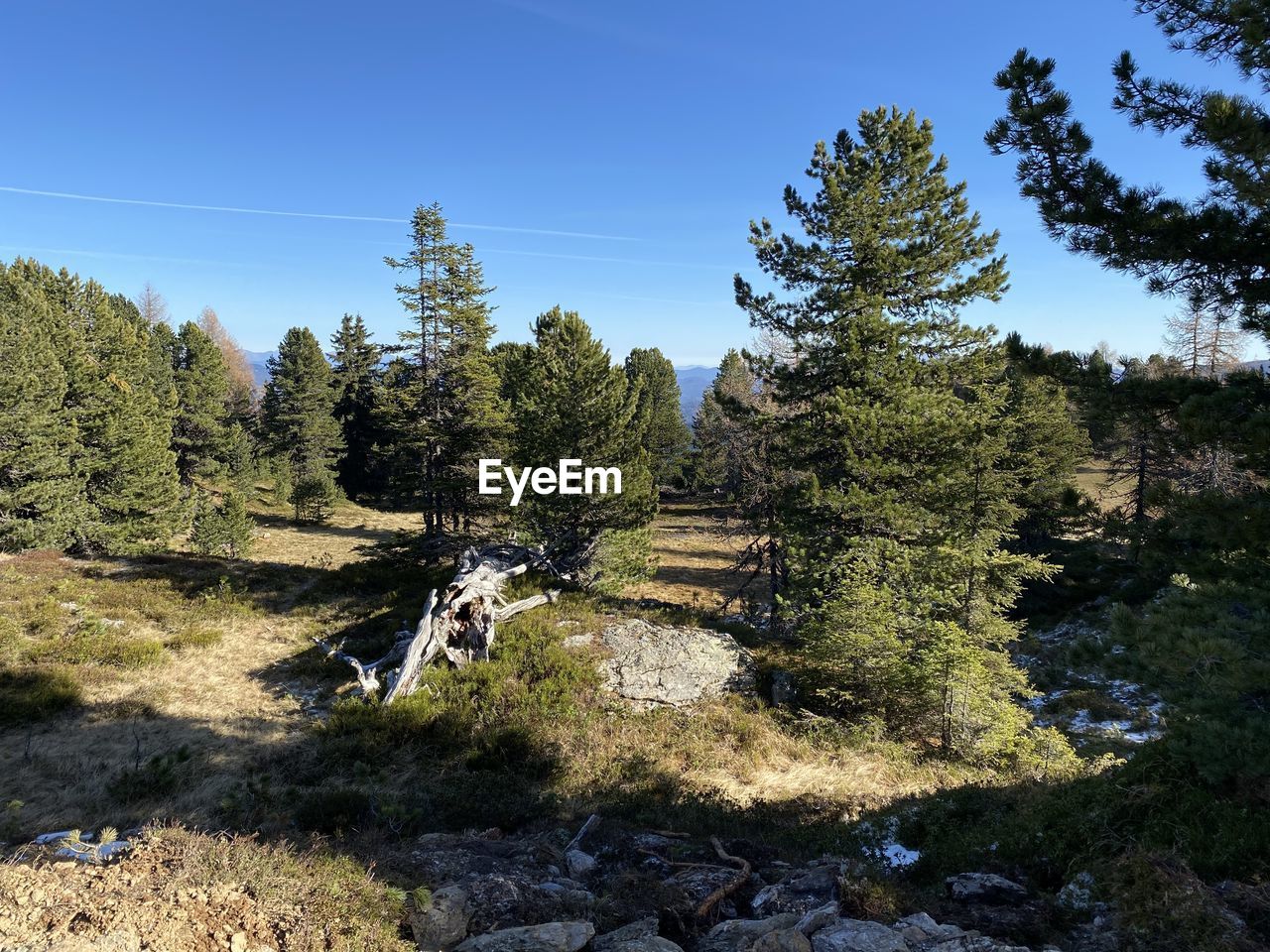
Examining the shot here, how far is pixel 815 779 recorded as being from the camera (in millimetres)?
10531

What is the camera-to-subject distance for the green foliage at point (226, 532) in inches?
1128

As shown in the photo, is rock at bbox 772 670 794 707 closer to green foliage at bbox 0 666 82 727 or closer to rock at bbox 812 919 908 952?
rock at bbox 812 919 908 952

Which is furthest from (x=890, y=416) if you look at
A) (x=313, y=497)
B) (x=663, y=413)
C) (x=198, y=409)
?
Answer: (x=663, y=413)

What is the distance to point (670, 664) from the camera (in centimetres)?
1349

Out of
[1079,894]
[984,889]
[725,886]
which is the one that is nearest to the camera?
[1079,894]

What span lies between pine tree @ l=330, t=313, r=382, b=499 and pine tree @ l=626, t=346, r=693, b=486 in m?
25.5

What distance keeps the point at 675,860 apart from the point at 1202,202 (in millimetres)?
8781

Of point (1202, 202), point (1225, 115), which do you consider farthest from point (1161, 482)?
point (1225, 115)

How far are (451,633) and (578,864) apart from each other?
26.4 feet

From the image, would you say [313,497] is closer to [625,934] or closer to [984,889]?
[625,934]

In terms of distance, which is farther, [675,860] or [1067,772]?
[1067,772]

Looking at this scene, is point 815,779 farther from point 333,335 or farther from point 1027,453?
point 333,335

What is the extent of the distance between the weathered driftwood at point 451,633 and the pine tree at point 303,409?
38.1 metres

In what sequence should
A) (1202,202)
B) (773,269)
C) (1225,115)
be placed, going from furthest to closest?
1. (773,269)
2. (1202,202)
3. (1225,115)
